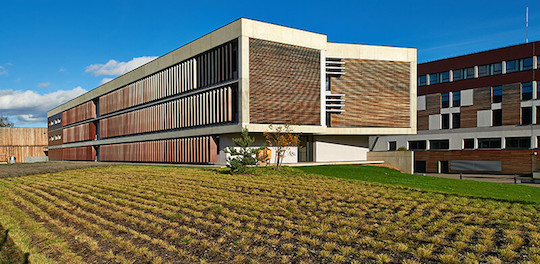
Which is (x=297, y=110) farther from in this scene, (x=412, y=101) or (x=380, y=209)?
(x=380, y=209)

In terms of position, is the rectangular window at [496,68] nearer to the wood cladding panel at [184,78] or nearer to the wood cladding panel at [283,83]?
the wood cladding panel at [283,83]

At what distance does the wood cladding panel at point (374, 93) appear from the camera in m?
40.5

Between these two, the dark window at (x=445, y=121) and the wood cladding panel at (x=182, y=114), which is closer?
the wood cladding panel at (x=182, y=114)

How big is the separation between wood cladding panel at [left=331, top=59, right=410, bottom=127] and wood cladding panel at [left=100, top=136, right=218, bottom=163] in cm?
1324

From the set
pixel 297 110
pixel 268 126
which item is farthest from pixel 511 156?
pixel 268 126

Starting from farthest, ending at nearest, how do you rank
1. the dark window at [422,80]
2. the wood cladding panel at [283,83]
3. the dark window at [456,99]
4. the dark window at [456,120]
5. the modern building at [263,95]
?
the dark window at [422,80]
the dark window at [456,120]
the dark window at [456,99]
the modern building at [263,95]
the wood cladding panel at [283,83]

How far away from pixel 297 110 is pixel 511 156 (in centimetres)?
3360

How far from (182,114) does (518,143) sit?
43601 mm

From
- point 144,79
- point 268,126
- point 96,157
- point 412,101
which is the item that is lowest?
point 96,157

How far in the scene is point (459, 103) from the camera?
5800 centimetres

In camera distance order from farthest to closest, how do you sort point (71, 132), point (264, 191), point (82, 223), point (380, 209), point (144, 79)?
point (71, 132) < point (144, 79) < point (264, 191) < point (380, 209) < point (82, 223)

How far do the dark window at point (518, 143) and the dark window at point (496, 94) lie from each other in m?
5.67

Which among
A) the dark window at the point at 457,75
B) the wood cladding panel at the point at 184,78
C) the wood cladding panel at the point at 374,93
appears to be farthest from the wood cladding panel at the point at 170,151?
the dark window at the point at 457,75

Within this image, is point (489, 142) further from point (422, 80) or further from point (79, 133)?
point (79, 133)
